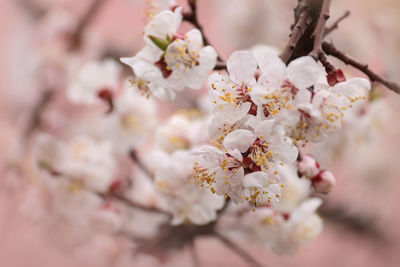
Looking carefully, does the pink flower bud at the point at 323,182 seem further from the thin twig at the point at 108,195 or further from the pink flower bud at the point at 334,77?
the thin twig at the point at 108,195

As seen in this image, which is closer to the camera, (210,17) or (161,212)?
(161,212)

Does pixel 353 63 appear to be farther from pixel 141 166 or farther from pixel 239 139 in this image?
pixel 141 166

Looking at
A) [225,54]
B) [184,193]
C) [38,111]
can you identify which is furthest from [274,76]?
[225,54]

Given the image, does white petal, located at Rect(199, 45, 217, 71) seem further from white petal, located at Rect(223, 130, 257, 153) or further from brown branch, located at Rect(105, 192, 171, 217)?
brown branch, located at Rect(105, 192, 171, 217)

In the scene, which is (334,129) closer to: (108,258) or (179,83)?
(179,83)

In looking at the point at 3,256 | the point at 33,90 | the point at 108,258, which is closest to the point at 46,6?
the point at 33,90
